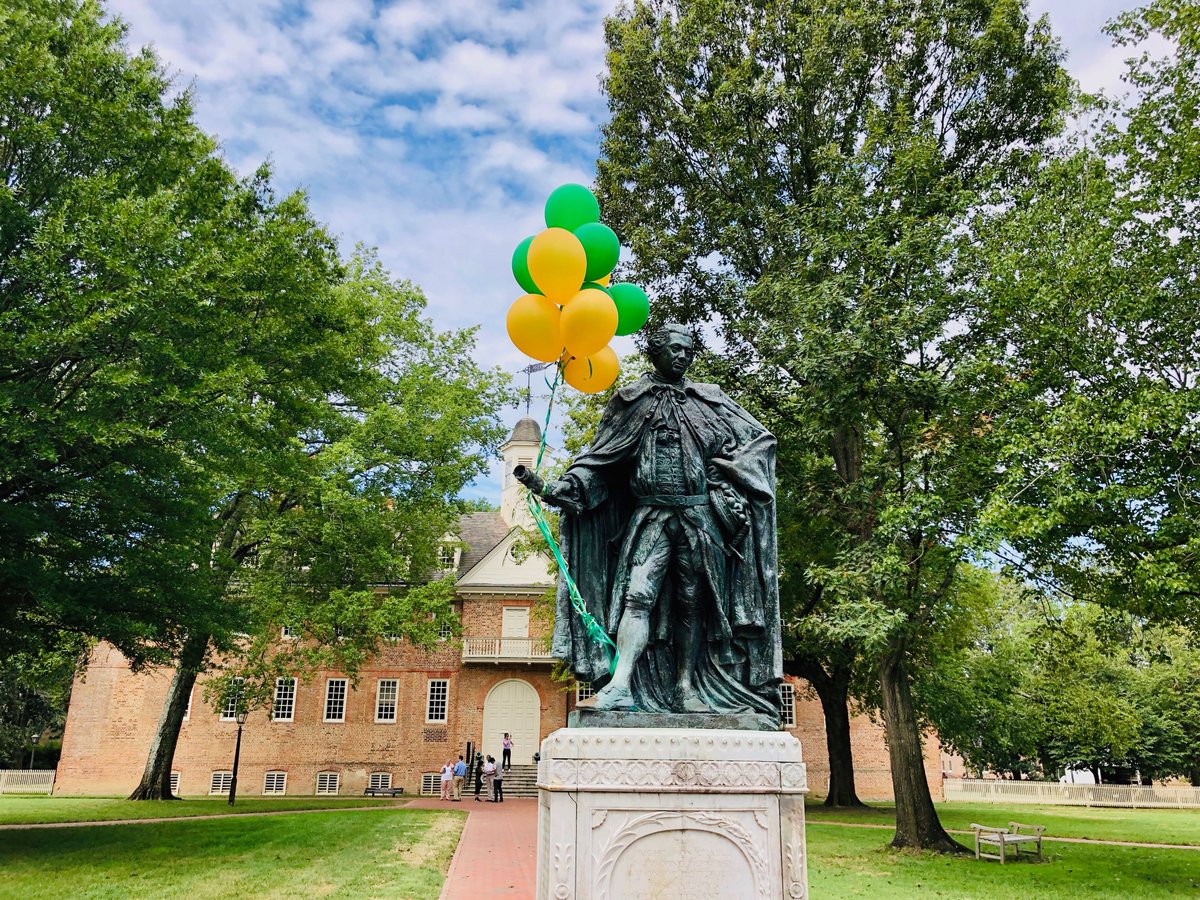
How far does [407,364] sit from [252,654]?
367 inches

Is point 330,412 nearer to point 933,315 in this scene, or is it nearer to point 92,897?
point 92,897

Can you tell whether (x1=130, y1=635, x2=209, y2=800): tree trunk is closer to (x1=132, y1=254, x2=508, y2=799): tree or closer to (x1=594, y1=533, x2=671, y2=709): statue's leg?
(x1=132, y1=254, x2=508, y2=799): tree

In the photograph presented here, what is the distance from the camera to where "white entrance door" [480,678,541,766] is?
33906 millimetres

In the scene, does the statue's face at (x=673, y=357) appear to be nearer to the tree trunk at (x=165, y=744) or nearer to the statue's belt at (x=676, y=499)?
the statue's belt at (x=676, y=499)

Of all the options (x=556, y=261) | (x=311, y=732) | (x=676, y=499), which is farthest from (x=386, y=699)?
(x=676, y=499)

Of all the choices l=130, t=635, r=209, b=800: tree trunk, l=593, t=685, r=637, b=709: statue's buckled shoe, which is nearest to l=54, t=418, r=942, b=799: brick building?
l=130, t=635, r=209, b=800: tree trunk

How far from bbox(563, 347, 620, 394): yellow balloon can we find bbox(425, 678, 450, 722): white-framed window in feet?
103

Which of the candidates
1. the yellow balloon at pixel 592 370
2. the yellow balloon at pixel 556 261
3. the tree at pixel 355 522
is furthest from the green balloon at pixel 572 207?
the tree at pixel 355 522

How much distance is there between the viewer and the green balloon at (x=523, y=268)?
5.57 metres

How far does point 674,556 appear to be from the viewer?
473 centimetres

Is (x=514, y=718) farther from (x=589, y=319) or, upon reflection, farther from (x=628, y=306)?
(x=589, y=319)

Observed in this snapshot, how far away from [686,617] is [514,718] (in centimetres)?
3150

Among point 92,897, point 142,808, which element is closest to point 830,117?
point 92,897

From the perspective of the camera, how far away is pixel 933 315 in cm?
1366
